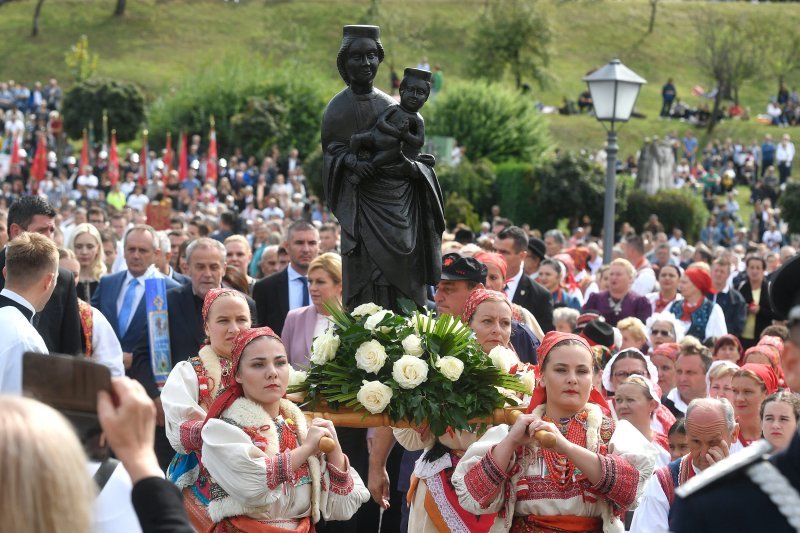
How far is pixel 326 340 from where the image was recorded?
6820mm

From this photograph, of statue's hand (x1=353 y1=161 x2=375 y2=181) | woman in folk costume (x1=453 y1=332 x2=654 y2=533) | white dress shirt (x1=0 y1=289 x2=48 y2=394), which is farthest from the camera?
statue's hand (x1=353 y1=161 x2=375 y2=181)

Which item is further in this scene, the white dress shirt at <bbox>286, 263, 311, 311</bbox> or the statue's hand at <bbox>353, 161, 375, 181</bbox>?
the white dress shirt at <bbox>286, 263, 311, 311</bbox>

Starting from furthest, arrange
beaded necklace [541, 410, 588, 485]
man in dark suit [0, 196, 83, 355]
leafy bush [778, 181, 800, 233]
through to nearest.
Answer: leafy bush [778, 181, 800, 233] < man in dark suit [0, 196, 83, 355] < beaded necklace [541, 410, 588, 485]

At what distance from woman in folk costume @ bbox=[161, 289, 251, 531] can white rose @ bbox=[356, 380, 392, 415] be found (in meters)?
0.65

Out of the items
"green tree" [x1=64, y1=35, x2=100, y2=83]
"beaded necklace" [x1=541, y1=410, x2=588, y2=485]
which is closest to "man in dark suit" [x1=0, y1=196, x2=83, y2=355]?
"beaded necklace" [x1=541, y1=410, x2=588, y2=485]

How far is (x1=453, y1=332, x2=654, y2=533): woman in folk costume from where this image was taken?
5863 millimetres

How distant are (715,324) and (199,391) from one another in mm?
7388

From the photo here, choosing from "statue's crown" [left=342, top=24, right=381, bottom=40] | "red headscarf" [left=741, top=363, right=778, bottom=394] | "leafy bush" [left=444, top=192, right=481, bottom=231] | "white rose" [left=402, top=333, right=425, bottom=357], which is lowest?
"leafy bush" [left=444, top=192, right=481, bottom=231]

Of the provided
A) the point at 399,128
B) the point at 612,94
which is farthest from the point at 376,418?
the point at 612,94

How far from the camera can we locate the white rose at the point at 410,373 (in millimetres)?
6555

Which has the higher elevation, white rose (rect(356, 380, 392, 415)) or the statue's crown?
the statue's crown

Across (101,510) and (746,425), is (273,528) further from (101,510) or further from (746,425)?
(746,425)

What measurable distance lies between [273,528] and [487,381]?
4.34 ft

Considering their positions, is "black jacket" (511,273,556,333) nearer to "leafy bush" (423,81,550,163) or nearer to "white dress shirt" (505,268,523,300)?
"white dress shirt" (505,268,523,300)
